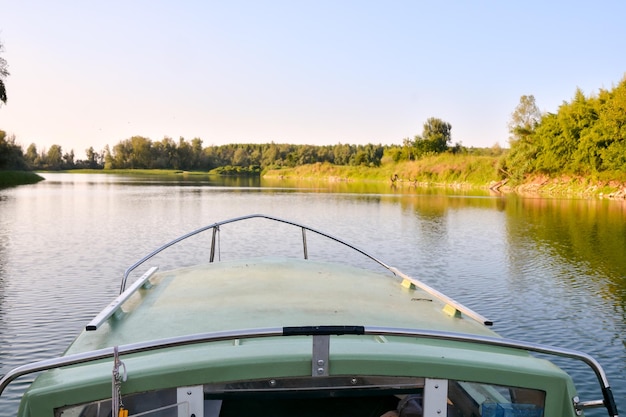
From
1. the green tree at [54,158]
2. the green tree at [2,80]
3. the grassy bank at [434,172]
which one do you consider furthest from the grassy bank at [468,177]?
the green tree at [54,158]

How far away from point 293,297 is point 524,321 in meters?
8.11

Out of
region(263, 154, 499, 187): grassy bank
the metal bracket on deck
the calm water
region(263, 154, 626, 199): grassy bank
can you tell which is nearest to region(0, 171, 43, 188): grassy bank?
the calm water

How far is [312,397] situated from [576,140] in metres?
60.9

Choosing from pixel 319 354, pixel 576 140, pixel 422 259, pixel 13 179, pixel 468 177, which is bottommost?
pixel 422 259

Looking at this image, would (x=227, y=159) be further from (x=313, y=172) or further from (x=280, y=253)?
(x=280, y=253)

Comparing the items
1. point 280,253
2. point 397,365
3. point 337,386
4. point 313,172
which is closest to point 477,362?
point 397,365

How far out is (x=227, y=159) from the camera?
651 feet

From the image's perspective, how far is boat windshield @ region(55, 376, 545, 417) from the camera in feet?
11.2

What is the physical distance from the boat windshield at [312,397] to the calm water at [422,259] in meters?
4.72

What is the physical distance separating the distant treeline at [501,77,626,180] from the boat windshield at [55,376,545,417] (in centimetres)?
5335

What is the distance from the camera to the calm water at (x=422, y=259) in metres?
11.2

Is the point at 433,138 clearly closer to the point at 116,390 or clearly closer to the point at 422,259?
the point at 422,259

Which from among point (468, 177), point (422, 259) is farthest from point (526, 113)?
point (422, 259)

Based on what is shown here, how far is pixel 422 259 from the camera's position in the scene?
19844 mm
